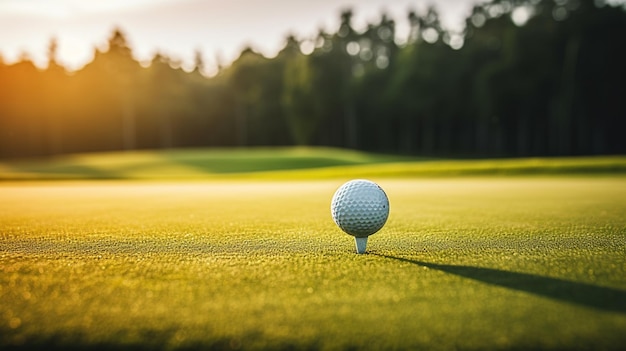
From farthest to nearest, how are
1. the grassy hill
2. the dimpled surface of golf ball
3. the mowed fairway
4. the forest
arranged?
the forest → the grassy hill → the dimpled surface of golf ball → the mowed fairway

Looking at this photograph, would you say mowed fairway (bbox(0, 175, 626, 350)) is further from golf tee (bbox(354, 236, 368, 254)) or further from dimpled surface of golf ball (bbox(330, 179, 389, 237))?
dimpled surface of golf ball (bbox(330, 179, 389, 237))

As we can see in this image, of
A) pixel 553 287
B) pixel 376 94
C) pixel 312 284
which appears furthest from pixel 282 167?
pixel 376 94

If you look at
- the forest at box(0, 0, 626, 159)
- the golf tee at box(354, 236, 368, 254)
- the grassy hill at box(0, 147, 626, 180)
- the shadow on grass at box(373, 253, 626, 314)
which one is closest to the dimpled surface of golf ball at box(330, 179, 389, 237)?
the golf tee at box(354, 236, 368, 254)

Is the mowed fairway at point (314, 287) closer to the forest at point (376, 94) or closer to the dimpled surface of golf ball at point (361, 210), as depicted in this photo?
the dimpled surface of golf ball at point (361, 210)

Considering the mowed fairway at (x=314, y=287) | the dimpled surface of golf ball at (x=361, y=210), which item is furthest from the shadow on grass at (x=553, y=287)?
the dimpled surface of golf ball at (x=361, y=210)

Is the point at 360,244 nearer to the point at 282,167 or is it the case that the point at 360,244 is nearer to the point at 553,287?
the point at 553,287

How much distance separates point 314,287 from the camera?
250 cm

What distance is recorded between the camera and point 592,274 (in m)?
2.71

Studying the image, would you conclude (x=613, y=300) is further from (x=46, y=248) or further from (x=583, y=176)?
(x=583, y=176)

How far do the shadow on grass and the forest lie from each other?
149 ft

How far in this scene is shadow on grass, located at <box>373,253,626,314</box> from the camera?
88.3 inches

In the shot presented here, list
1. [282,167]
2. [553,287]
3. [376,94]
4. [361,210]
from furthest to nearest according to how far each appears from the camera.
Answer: [376,94]
[282,167]
[361,210]
[553,287]

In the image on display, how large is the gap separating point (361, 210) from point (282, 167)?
24.0 m

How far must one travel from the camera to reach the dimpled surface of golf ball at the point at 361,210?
3502 millimetres
